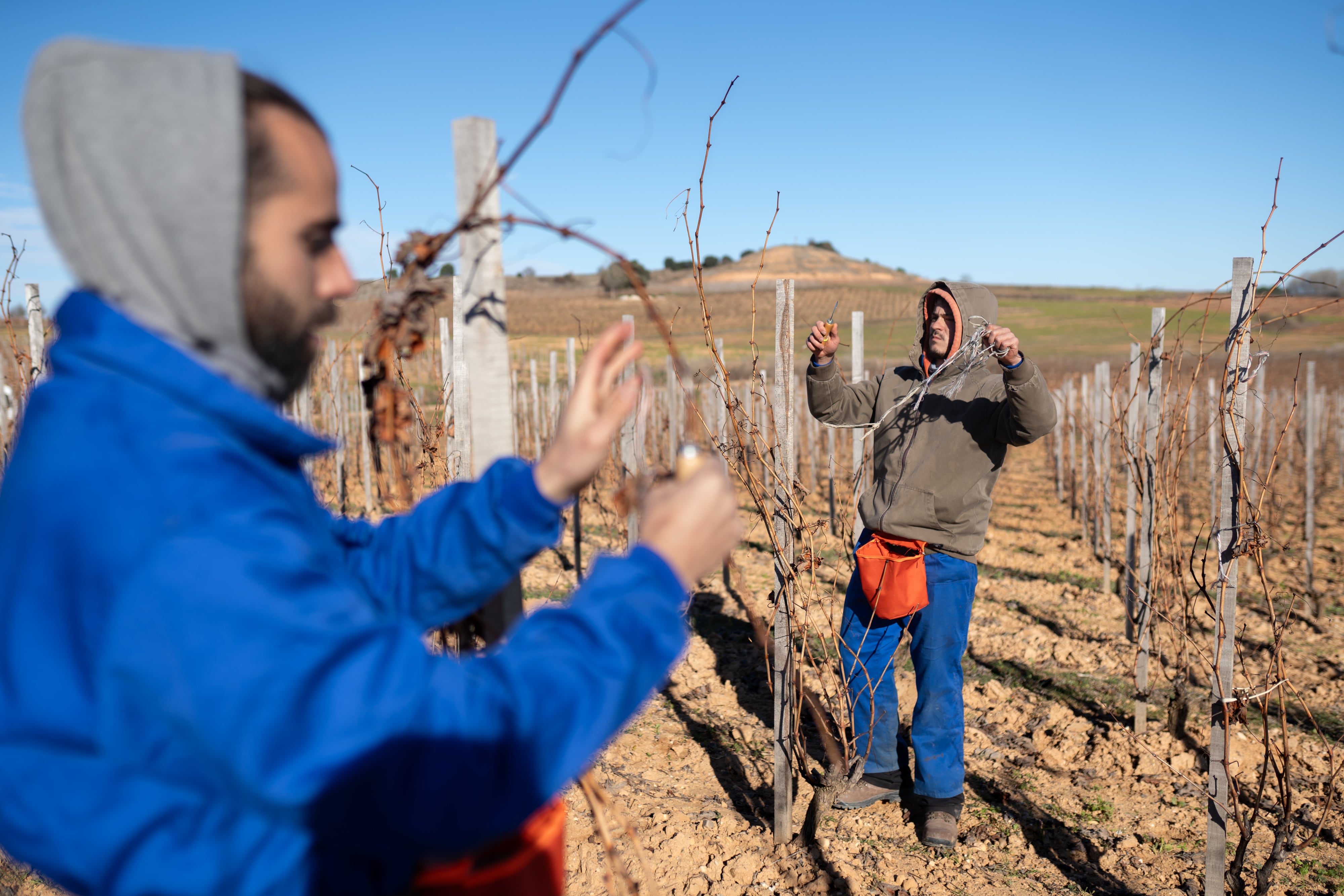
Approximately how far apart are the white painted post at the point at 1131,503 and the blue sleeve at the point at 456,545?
324 centimetres

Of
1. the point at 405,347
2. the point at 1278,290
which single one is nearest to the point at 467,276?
the point at 405,347

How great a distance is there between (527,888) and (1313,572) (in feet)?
23.9

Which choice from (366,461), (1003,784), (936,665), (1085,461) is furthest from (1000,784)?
(366,461)

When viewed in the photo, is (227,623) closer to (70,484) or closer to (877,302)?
(70,484)

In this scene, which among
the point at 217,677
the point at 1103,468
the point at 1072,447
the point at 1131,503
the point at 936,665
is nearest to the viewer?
the point at 217,677

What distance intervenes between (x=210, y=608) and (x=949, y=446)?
8.49 feet

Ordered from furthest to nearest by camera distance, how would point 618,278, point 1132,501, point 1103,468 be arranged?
point 618,278, point 1103,468, point 1132,501

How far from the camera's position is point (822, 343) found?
2.83 metres

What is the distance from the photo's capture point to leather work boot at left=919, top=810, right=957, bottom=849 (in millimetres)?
2703

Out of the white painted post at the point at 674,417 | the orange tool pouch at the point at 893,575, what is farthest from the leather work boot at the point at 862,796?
the white painted post at the point at 674,417

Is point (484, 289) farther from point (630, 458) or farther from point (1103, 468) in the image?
point (1103, 468)

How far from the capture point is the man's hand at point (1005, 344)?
245 cm

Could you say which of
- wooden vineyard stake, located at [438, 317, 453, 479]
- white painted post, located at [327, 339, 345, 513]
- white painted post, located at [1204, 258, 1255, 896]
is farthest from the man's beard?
white painted post, located at [327, 339, 345, 513]

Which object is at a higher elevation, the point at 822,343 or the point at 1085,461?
the point at 822,343
